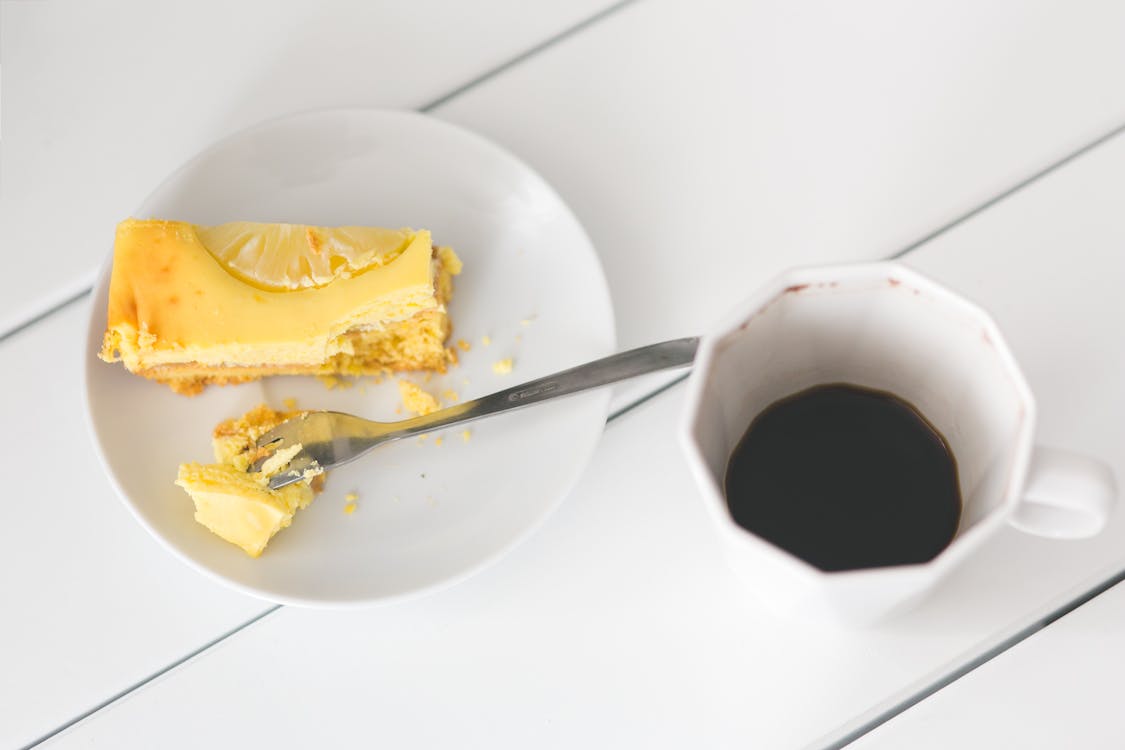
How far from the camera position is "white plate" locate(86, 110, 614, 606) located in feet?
2.63

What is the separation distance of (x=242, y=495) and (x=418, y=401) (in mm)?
170

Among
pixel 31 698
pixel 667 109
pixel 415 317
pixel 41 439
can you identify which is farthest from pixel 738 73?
pixel 31 698

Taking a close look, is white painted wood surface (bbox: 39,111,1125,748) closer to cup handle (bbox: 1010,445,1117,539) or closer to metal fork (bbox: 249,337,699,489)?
metal fork (bbox: 249,337,699,489)

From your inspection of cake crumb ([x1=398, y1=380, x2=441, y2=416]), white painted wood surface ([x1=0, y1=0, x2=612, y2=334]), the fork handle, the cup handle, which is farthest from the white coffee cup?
white painted wood surface ([x1=0, y1=0, x2=612, y2=334])

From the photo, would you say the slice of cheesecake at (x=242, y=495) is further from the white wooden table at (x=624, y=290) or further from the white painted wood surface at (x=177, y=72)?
the white painted wood surface at (x=177, y=72)

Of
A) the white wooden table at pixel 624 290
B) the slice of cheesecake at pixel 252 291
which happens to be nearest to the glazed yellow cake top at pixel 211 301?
the slice of cheesecake at pixel 252 291

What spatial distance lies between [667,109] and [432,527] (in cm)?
45

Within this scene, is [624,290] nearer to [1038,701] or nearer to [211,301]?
[211,301]

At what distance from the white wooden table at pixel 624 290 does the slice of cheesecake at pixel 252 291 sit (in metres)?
0.14

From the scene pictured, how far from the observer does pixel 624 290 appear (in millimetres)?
909

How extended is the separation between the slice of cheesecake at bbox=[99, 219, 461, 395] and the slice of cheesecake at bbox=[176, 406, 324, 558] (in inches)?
3.5

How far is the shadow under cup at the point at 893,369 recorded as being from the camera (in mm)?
573

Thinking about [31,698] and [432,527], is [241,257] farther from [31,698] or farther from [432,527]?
[31,698]

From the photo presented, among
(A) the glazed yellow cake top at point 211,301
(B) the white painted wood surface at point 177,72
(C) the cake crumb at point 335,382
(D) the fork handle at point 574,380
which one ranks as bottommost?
(D) the fork handle at point 574,380
